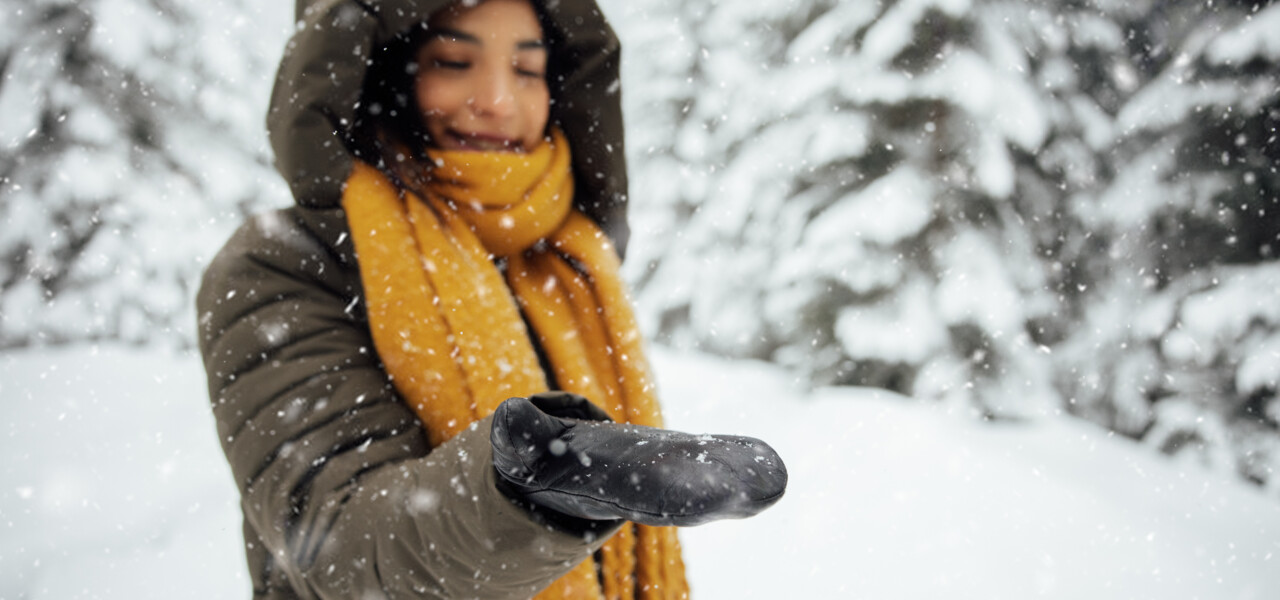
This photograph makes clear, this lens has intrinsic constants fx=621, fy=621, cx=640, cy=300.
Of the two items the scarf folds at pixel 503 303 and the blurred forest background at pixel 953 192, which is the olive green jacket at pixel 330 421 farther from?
the blurred forest background at pixel 953 192

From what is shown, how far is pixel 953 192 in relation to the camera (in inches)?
139

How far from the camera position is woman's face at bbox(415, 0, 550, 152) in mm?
1233

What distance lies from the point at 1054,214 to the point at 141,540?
192 inches

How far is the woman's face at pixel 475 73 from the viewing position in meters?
1.23

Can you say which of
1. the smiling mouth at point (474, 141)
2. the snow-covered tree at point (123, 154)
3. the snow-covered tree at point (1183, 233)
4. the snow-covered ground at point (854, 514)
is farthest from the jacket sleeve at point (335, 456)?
the snow-covered tree at point (123, 154)

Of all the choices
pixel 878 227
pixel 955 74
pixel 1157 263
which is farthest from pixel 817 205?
pixel 1157 263

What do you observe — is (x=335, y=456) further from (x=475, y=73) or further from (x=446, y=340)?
(x=475, y=73)

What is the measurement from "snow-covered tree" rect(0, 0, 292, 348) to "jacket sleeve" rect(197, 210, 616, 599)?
4.89m

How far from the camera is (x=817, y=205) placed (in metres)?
4.04

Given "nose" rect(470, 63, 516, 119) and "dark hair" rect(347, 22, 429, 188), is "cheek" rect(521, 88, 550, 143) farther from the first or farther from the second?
"dark hair" rect(347, 22, 429, 188)

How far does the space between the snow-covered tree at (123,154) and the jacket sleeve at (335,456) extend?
4.89m

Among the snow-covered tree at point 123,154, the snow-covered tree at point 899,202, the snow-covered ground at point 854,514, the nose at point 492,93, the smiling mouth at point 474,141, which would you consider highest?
the snow-covered tree at point 123,154

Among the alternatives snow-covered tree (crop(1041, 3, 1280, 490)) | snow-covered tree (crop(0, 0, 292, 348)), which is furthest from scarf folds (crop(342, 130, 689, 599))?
snow-covered tree (crop(0, 0, 292, 348))

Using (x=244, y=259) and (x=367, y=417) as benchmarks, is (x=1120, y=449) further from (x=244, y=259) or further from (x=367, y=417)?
(x=244, y=259)
